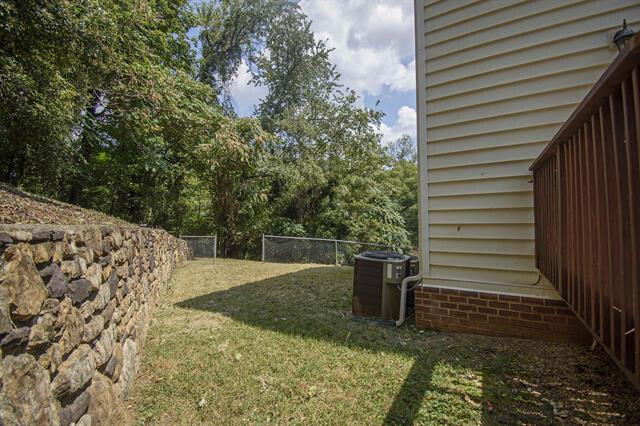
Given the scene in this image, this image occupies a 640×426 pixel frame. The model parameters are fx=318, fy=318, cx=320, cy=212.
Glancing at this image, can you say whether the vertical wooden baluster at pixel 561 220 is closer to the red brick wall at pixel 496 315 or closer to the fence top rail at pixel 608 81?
the fence top rail at pixel 608 81

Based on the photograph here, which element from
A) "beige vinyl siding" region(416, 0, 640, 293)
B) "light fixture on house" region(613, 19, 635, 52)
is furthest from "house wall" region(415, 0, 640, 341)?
"light fixture on house" region(613, 19, 635, 52)

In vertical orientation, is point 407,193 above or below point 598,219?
above

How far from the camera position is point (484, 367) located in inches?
103

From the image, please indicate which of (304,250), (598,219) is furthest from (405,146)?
(598,219)

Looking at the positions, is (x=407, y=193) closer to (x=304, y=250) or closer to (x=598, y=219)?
(x=304, y=250)

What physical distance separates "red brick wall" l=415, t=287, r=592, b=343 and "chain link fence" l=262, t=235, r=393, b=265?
649 centimetres

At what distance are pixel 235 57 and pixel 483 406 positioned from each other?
15.6 m

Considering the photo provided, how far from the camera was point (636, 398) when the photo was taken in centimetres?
207

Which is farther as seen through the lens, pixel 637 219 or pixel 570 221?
pixel 570 221

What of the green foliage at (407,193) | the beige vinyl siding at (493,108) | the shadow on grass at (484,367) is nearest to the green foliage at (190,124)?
the green foliage at (407,193)

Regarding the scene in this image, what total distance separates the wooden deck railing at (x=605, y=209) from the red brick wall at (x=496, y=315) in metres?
1.06

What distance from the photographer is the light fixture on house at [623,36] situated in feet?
8.21

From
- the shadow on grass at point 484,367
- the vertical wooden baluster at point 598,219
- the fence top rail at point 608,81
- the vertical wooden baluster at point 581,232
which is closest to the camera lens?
the fence top rail at point 608,81

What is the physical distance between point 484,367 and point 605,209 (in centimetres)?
178
